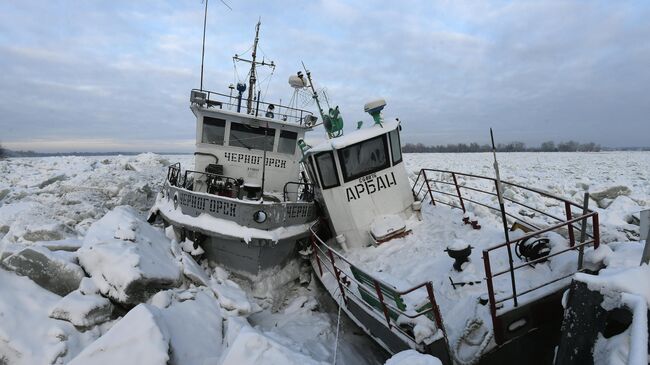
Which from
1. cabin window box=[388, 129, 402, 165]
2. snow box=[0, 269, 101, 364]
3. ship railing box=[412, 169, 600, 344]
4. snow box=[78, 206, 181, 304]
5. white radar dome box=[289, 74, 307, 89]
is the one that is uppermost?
white radar dome box=[289, 74, 307, 89]

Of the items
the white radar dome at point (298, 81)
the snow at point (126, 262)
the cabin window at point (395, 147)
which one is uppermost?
the white radar dome at point (298, 81)

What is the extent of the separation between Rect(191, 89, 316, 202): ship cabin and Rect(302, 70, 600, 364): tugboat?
169 cm

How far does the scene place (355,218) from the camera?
686cm

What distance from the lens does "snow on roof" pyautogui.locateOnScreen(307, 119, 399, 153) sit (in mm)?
6699

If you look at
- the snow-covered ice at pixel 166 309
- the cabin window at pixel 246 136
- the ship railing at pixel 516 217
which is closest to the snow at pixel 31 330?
the snow-covered ice at pixel 166 309

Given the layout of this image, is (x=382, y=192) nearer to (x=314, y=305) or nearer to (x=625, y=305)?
(x=314, y=305)

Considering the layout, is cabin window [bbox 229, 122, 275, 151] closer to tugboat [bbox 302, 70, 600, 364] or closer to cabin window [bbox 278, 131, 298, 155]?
cabin window [bbox 278, 131, 298, 155]

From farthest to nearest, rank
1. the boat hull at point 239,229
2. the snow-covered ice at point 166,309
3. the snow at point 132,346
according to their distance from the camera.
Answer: the boat hull at point 239,229
the snow-covered ice at point 166,309
the snow at point 132,346

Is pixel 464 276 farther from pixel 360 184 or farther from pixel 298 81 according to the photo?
pixel 298 81

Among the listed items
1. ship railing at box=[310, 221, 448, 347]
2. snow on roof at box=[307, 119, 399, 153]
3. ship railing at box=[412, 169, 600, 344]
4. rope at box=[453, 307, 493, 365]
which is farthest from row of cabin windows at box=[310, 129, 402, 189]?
rope at box=[453, 307, 493, 365]

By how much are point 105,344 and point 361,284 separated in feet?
9.24

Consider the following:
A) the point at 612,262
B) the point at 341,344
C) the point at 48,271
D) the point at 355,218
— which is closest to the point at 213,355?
the point at 341,344

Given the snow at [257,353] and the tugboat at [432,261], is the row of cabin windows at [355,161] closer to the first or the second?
the tugboat at [432,261]

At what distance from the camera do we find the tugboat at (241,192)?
646 centimetres
